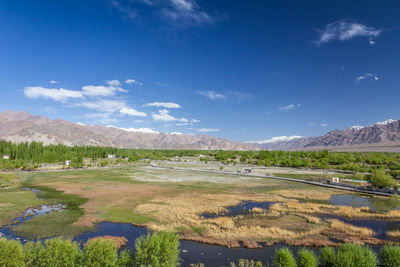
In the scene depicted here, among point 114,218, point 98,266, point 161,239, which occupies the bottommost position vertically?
point 114,218

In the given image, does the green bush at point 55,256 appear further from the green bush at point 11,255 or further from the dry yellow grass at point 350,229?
the dry yellow grass at point 350,229

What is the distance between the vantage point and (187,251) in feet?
82.1

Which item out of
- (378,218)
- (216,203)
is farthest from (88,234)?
(378,218)

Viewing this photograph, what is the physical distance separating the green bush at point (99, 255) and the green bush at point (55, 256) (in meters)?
0.63

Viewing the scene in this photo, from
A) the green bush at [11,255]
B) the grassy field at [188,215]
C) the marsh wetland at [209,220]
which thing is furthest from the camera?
the grassy field at [188,215]

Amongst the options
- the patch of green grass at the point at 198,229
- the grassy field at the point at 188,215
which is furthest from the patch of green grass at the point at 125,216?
the patch of green grass at the point at 198,229

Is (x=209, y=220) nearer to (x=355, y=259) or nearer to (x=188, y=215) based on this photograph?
(x=188, y=215)

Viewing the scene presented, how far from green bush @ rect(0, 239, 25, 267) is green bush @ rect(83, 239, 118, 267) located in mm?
4150

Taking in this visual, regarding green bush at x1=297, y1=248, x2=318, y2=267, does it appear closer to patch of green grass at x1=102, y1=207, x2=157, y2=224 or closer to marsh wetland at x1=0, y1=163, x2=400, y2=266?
marsh wetland at x1=0, y1=163, x2=400, y2=266

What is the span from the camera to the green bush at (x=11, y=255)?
15.7 m

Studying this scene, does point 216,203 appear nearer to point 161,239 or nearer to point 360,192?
point 161,239

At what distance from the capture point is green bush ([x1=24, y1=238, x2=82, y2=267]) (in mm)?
16203

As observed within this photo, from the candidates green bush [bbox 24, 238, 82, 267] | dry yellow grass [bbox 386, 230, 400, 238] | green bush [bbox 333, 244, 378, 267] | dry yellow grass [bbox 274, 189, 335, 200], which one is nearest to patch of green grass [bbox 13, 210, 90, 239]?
green bush [bbox 24, 238, 82, 267]

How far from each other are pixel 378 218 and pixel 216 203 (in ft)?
88.8
